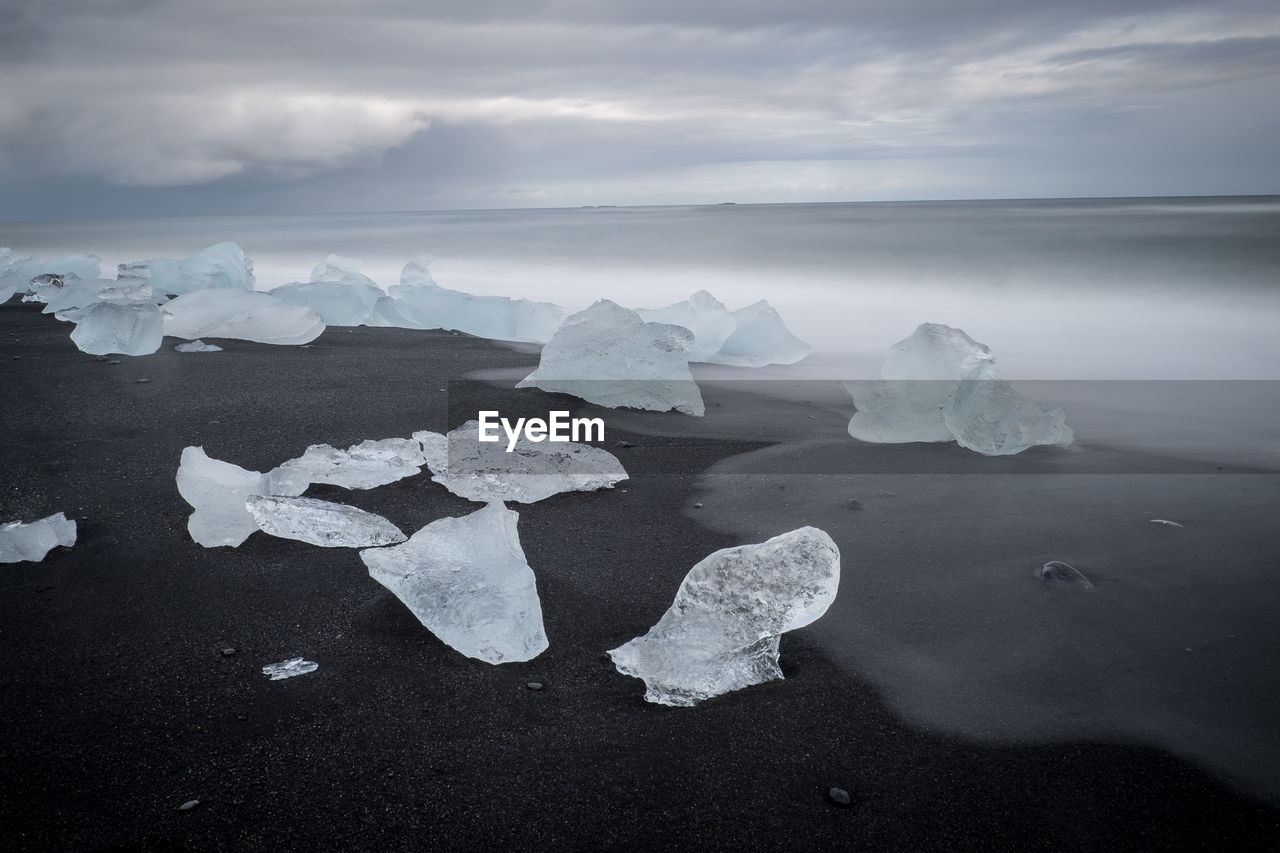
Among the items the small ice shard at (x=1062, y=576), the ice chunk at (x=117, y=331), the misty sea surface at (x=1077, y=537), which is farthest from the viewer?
the ice chunk at (x=117, y=331)

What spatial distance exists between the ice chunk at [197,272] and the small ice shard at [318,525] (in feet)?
24.3

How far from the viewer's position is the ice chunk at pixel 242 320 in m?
6.39

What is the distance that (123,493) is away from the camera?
3.16m

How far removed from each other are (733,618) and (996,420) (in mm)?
2345

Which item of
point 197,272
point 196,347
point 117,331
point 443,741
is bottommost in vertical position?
point 443,741

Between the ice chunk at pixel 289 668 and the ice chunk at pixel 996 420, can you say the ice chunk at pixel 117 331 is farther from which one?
the ice chunk at pixel 996 420

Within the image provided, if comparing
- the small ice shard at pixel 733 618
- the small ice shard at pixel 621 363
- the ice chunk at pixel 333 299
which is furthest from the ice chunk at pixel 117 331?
the small ice shard at pixel 733 618

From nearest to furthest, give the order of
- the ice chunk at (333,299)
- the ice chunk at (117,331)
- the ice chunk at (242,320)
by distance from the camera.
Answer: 1. the ice chunk at (117,331)
2. the ice chunk at (242,320)
3. the ice chunk at (333,299)

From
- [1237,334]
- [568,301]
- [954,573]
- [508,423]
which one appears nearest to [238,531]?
[508,423]

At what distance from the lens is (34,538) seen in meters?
2.63

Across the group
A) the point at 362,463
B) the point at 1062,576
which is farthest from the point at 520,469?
the point at 1062,576

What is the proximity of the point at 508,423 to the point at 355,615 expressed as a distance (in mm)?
2068

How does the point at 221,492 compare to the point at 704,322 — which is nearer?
the point at 221,492

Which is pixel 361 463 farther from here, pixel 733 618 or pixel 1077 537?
pixel 1077 537
